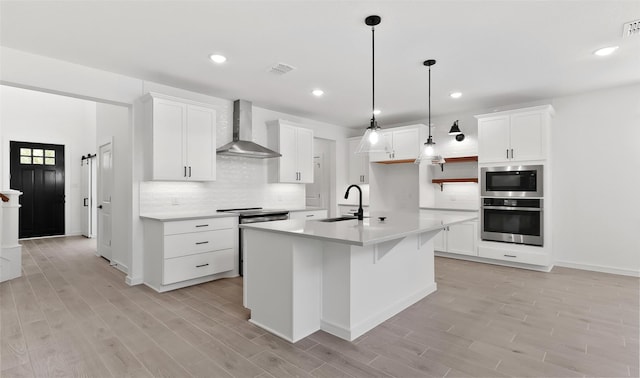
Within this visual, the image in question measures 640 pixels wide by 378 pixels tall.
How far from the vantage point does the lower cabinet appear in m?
5.11

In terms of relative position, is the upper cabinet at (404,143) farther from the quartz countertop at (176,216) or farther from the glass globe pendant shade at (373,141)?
the quartz countertop at (176,216)

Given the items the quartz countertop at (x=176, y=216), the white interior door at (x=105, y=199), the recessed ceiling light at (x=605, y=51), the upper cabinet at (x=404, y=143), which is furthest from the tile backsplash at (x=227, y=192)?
the recessed ceiling light at (x=605, y=51)

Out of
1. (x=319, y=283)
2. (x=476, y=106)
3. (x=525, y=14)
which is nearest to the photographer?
(x=525, y=14)

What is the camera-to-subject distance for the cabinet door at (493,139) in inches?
188

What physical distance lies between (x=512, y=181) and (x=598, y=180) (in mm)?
1144

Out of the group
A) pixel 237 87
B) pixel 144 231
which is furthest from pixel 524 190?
pixel 144 231

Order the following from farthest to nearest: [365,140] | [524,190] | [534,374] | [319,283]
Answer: [524,190], [365,140], [319,283], [534,374]

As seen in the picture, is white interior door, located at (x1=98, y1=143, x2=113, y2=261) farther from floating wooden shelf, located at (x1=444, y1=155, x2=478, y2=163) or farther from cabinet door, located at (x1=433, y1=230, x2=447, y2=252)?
floating wooden shelf, located at (x1=444, y1=155, x2=478, y2=163)

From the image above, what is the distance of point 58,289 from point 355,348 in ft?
11.8

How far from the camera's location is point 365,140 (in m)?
2.99

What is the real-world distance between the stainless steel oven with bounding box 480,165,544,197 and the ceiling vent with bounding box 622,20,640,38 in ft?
6.64

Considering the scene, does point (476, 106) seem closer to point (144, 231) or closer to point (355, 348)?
point (355, 348)

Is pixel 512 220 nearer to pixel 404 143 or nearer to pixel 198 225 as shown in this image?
pixel 404 143

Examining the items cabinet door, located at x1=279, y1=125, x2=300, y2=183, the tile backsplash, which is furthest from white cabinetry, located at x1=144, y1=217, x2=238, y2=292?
cabinet door, located at x1=279, y1=125, x2=300, y2=183
